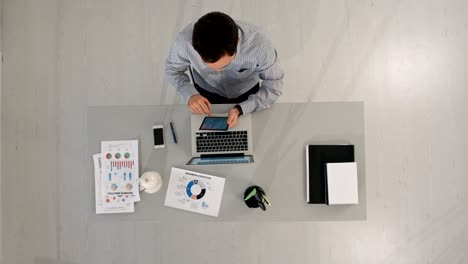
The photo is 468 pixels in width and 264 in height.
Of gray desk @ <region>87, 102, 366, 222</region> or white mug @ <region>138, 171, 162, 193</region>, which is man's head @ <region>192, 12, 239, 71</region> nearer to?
gray desk @ <region>87, 102, 366, 222</region>

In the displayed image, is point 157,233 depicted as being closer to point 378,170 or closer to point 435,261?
point 378,170

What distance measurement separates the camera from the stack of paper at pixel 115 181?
58.6 inches

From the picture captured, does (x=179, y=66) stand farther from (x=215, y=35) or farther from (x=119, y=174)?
(x=119, y=174)

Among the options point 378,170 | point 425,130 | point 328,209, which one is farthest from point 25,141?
point 425,130

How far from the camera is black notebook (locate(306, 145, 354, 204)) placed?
147 cm

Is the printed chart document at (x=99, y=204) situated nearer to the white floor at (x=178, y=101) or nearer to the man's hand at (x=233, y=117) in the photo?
the man's hand at (x=233, y=117)

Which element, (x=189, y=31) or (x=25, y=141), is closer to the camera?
(x=189, y=31)

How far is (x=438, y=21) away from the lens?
7.71 ft

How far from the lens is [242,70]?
4.93ft

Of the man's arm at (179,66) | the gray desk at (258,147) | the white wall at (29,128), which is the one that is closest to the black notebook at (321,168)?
the gray desk at (258,147)

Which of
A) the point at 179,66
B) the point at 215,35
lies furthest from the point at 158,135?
the point at 215,35

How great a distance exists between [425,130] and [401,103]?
27 cm

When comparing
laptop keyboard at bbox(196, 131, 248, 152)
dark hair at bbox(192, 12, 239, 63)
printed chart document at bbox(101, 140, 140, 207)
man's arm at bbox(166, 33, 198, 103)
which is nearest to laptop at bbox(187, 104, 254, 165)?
laptop keyboard at bbox(196, 131, 248, 152)

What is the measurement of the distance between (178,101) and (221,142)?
96 centimetres
